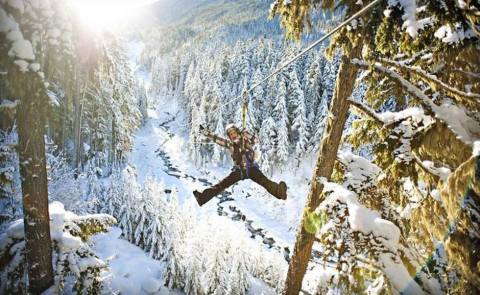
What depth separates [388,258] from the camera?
3.82m

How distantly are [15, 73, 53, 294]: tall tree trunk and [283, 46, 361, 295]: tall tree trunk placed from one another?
4.36 metres

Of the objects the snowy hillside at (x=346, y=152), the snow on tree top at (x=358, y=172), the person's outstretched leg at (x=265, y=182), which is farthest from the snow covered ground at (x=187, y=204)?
the snow on tree top at (x=358, y=172)

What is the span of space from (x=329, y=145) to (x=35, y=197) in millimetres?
5060

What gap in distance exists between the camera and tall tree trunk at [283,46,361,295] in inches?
213

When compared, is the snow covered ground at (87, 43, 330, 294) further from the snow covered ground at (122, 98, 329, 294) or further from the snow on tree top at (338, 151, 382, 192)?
the snow on tree top at (338, 151, 382, 192)

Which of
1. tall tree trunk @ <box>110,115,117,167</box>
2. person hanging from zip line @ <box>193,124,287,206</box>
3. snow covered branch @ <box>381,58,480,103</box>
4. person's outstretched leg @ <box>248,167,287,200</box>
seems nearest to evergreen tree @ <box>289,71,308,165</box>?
tall tree trunk @ <box>110,115,117,167</box>

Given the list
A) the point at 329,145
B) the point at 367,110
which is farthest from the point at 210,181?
the point at 367,110

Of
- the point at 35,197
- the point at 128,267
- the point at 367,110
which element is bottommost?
the point at 128,267

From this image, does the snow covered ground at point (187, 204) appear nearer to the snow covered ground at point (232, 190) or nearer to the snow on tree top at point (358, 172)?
the snow covered ground at point (232, 190)

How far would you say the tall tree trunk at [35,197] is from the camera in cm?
557

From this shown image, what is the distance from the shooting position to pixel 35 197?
5789 mm

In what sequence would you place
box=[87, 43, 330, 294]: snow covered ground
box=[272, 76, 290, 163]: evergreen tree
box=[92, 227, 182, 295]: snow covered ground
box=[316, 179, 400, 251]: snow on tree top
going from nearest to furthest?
box=[316, 179, 400, 251]: snow on tree top → box=[92, 227, 182, 295]: snow covered ground → box=[87, 43, 330, 294]: snow covered ground → box=[272, 76, 290, 163]: evergreen tree

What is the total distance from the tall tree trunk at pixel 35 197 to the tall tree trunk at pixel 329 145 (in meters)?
4.36

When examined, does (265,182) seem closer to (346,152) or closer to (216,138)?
(216,138)
